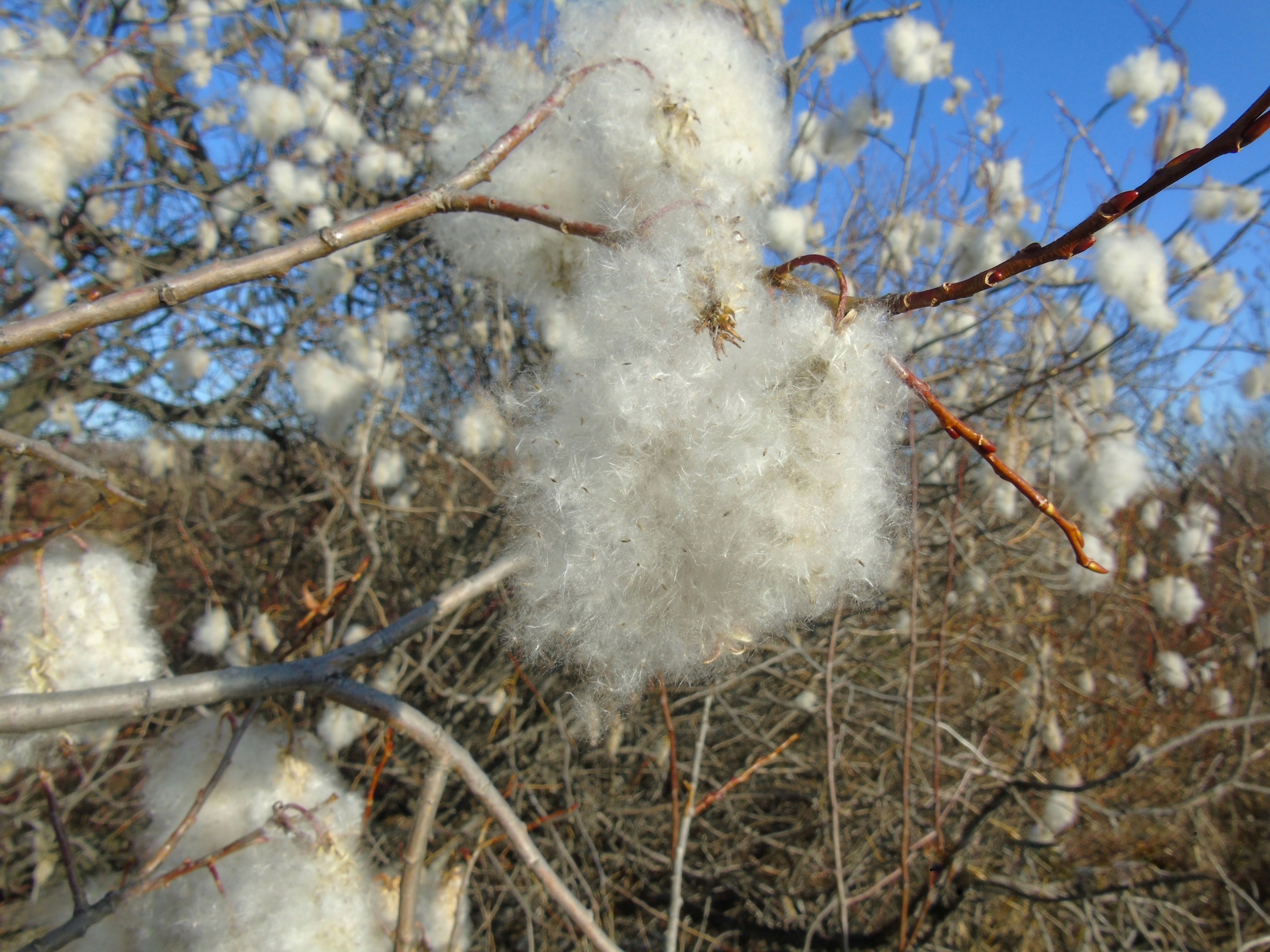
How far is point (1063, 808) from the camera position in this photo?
85.2 inches

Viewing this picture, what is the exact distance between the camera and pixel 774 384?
0.61 meters

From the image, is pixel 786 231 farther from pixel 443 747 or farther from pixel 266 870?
pixel 266 870

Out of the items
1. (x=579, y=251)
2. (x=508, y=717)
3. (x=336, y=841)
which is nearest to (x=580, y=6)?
(x=579, y=251)

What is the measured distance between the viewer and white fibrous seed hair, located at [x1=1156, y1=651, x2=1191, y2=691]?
2.76 meters

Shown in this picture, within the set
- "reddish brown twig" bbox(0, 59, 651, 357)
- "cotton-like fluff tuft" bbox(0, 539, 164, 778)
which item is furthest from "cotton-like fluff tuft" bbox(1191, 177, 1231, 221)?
"cotton-like fluff tuft" bbox(0, 539, 164, 778)

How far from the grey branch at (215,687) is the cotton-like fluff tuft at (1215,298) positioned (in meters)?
3.16

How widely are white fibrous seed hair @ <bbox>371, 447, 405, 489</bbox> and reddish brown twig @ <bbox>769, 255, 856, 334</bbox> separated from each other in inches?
80.9

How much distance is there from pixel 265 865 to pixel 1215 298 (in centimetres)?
366

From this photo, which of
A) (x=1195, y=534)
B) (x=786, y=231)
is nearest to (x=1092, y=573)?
(x=1195, y=534)

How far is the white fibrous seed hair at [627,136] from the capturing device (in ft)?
2.99

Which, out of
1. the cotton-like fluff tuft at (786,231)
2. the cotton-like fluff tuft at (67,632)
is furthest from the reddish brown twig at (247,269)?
the cotton-like fluff tuft at (786,231)

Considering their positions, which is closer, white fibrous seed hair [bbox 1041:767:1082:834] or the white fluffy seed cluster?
the white fluffy seed cluster

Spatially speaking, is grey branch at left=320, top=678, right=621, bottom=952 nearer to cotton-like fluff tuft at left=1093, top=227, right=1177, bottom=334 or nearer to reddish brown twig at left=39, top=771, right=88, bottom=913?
reddish brown twig at left=39, top=771, right=88, bottom=913

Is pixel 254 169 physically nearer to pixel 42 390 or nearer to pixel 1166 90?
pixel 42 390
